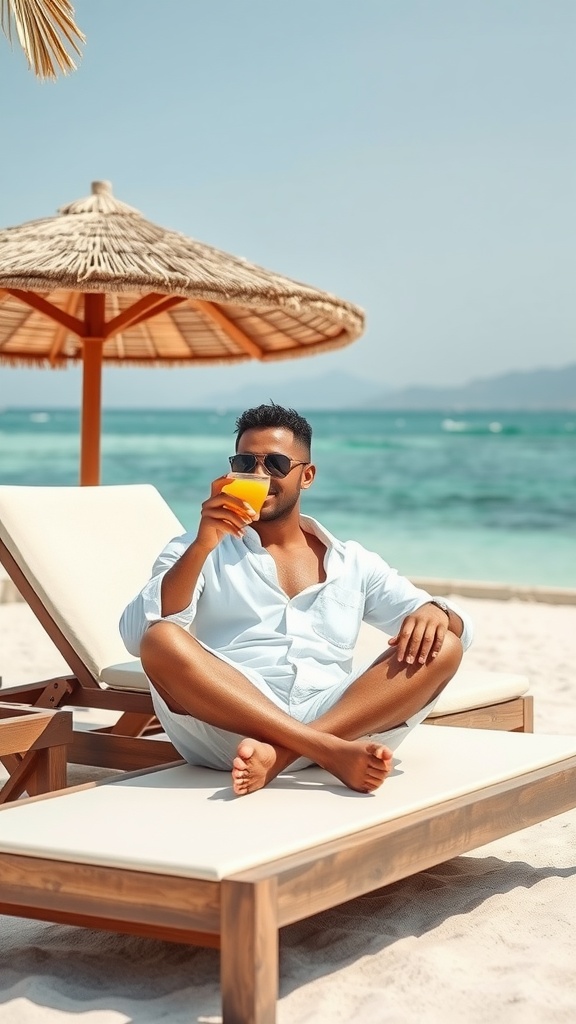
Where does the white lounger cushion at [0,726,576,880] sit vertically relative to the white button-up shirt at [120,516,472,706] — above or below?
below

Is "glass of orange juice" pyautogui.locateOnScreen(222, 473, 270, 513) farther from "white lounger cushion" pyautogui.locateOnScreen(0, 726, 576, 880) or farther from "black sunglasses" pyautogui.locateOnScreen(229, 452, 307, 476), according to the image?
"white lounger cushion" pyautogui.locateOnScreen(0, 726, 576, 880)

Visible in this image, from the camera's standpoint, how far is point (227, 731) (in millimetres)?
3131

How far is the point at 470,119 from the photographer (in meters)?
50.3

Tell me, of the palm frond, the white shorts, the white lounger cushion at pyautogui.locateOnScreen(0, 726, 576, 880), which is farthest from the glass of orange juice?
the palm frond

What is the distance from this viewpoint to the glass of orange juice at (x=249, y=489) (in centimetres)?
310

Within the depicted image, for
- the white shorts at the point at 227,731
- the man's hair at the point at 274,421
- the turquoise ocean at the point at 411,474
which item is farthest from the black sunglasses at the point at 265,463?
the turquoise ocean at the point at 411,474

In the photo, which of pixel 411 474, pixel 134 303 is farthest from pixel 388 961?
pixel 411 474

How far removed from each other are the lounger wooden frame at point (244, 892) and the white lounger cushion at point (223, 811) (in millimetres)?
25

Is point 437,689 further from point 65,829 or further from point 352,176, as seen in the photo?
point 352,176

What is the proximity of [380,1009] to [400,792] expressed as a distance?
1.73 ft

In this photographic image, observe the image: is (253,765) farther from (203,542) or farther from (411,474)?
(411,474)

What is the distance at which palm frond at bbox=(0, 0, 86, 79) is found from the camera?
8242mm

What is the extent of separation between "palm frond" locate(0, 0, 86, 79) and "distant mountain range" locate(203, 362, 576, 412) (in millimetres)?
47642

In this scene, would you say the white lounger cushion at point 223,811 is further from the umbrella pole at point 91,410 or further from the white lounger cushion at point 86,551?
the umbrella pole at point 91,410
